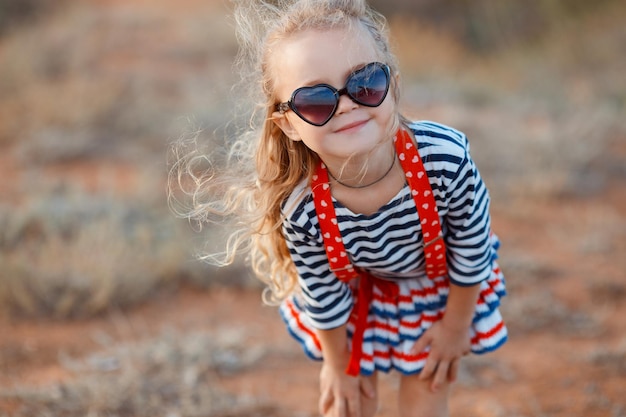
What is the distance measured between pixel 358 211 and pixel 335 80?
0.38 meters

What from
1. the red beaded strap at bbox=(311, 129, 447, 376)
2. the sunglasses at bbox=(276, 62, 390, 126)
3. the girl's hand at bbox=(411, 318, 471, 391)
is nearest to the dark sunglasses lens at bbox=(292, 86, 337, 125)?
the sunglasses at bbox=(276, 62, 390, 126)

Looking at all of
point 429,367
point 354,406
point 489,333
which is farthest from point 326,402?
point 489,333

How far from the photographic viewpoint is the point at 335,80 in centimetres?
184

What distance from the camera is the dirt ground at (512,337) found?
10.5 ft

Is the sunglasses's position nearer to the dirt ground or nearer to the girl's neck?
the girl's neck

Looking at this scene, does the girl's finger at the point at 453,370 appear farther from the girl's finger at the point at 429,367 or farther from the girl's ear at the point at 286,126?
the girl's ear at the point at 286,126

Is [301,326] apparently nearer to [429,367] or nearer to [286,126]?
[429,367]

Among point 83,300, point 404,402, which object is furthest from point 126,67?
point 404,402

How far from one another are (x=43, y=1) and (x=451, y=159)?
10.1 meters

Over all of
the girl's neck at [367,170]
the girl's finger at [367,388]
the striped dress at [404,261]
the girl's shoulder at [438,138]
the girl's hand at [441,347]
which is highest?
the girl's shoulder at [438,138]

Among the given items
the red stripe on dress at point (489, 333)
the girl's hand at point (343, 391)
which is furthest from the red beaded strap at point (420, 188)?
the girl's hand at point (343, 391)

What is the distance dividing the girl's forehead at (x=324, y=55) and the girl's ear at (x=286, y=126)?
4.6 inches

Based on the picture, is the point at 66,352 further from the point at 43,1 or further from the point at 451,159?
the point at 43,1

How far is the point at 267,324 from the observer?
3.89 metres
